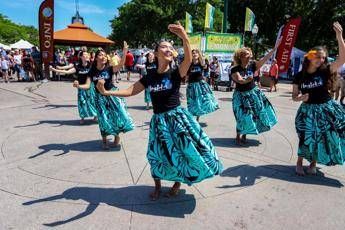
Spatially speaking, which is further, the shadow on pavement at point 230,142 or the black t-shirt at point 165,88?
the shadow on pavement at point 230,142

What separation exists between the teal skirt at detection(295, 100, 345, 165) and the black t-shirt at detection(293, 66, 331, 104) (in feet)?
0.27

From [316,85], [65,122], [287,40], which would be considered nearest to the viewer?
[316,85]

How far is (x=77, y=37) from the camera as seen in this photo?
79.5ft

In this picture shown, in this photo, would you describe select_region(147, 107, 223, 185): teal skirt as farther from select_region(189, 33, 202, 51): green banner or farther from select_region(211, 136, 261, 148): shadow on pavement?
select_region(189, 33, 202, 51): green banner

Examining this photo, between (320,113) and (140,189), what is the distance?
266 centimetres

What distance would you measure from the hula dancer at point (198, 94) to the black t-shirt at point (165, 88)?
4190 mm

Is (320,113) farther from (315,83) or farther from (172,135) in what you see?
(172,135)

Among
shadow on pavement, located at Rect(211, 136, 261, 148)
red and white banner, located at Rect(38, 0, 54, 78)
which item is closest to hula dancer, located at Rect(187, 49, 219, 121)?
shadow on pavement, located at Rect(211, 136, 261, 148)

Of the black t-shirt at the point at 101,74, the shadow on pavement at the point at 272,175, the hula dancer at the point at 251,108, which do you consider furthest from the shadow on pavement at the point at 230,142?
the black t-shirt at the point at 101,74

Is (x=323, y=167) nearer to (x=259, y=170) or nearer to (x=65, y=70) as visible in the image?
(x=259, y=170)

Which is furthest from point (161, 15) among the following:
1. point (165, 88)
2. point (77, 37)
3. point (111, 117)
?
point (165, 88)

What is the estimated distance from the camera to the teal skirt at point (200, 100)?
27.8ft

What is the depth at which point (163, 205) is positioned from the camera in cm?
436

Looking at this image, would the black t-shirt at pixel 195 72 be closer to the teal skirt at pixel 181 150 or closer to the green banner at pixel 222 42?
the teal skirt at pixel 181 150
